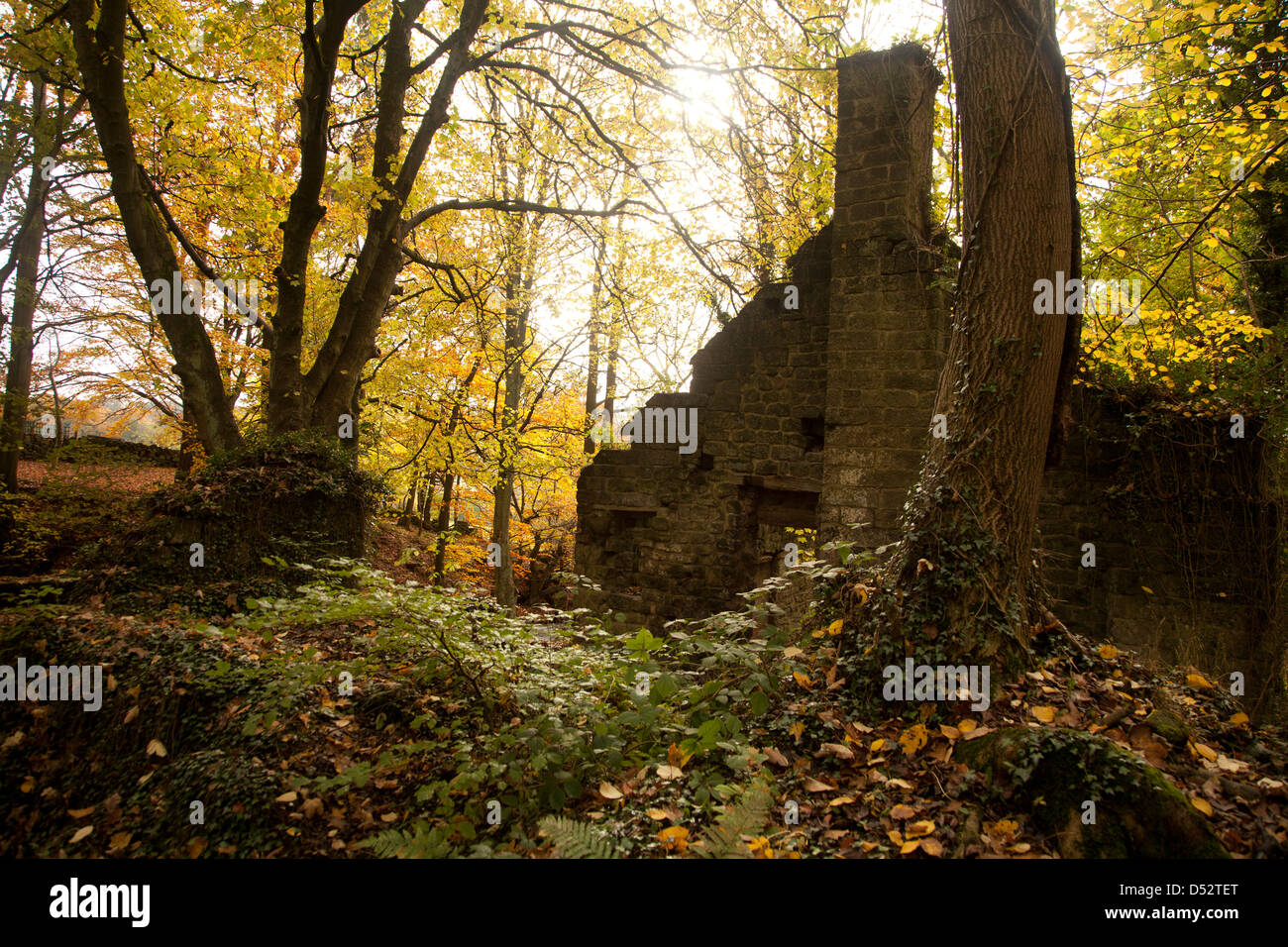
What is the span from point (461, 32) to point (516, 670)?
8045mm

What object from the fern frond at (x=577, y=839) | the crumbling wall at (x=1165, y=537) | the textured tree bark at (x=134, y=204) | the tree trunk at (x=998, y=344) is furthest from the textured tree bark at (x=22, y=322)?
the crumbling wall at (x=1165, y=537)

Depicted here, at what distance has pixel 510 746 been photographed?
3.44m

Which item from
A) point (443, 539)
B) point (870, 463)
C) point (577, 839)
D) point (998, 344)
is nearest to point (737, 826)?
point (577, 839)

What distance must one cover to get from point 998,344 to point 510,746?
3560 mm

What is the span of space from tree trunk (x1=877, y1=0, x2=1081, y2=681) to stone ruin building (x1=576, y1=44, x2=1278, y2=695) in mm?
2149

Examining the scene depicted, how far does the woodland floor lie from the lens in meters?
2.65

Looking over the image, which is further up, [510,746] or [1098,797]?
[1098,797]

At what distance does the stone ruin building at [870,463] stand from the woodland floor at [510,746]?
2880 mm

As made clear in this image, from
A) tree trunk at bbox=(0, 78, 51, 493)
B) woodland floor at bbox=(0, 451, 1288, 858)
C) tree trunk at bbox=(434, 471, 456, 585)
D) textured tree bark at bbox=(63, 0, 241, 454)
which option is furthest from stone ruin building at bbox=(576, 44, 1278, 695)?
tree trunk at bbox=(0, 78, 51, 493)

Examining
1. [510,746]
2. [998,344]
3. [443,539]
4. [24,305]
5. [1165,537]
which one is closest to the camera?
[510,746]

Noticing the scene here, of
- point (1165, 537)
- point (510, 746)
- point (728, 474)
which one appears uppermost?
point (728, 474)

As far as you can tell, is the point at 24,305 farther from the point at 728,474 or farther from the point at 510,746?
the point at 510,746

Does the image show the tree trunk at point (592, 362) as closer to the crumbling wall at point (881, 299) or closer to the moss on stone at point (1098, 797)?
the crumbling wall at point (881, 299)
